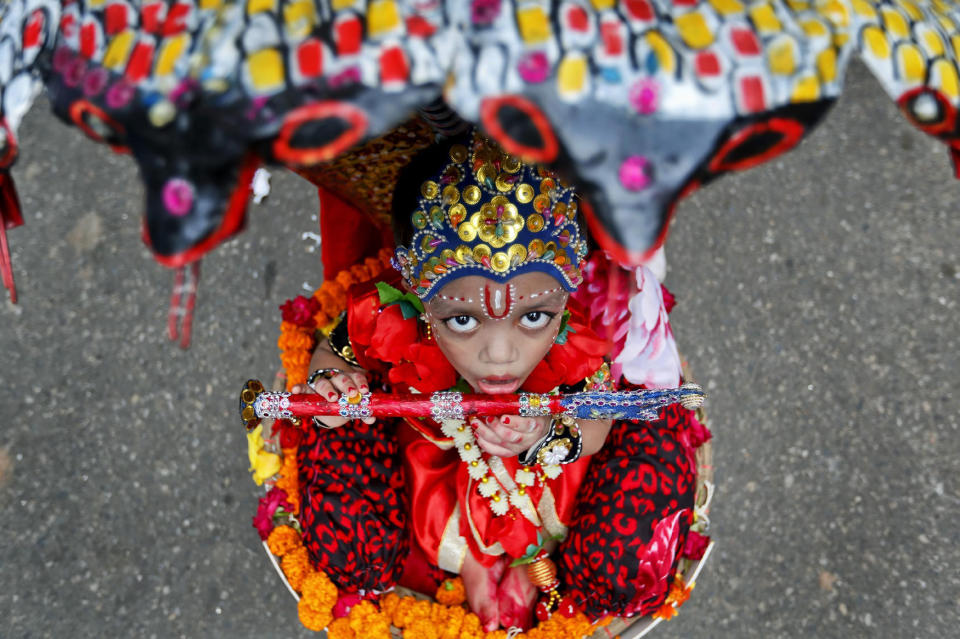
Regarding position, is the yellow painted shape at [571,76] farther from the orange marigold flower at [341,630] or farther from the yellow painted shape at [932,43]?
the orange marigold flower at [341,630]

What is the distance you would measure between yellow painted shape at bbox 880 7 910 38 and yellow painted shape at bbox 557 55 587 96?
0.23m

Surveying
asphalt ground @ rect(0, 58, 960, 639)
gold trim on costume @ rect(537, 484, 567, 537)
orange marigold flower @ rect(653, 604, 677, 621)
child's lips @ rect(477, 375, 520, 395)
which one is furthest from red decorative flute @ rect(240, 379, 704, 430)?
asphalt ground @ rect(0, 58, 960, 639)

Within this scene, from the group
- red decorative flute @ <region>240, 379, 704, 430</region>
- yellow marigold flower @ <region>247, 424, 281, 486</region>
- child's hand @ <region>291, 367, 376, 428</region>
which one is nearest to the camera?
red decorative flute @ <region>240, 379, 704, 430</region>

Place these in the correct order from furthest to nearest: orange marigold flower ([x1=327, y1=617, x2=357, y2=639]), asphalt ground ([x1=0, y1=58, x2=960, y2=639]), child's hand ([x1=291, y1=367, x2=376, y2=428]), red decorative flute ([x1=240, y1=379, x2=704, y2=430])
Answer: asphalt ground ([x1=0, y1=58, x2=960, y2=639]) < orange marigold flower ([x1=327, y1=617, x2=357, y2=639]) < child's hand ([x1=291, y1=367, x2=376, y2=428]) < red decorative flute ([x1=240, y1=379, x2=704, y2=430])

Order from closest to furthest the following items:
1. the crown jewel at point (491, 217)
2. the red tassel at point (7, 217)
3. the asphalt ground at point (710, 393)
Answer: the red tassel at point (7, 217)
the crown jewel at point (491, 217)
the asphalt ground at point (710, 393)

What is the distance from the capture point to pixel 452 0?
0.52 metres

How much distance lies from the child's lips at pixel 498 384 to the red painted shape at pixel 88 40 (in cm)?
56

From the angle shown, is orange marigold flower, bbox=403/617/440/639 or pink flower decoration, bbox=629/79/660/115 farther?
orange marigold flower, bbox=403/617/440/639

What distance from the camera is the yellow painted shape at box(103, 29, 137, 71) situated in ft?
Answer: 1.79

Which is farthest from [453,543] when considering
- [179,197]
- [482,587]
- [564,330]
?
[179,197]

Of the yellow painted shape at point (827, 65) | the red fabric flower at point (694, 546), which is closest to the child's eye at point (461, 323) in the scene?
the yellow painted shape at point (827, 65)

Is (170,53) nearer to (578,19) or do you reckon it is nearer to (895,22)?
(578,19)

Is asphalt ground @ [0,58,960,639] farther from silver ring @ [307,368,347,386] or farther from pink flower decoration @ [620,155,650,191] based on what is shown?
pink flower decoration @ [620,155,650,191]

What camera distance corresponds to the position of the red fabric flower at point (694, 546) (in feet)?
4.31
